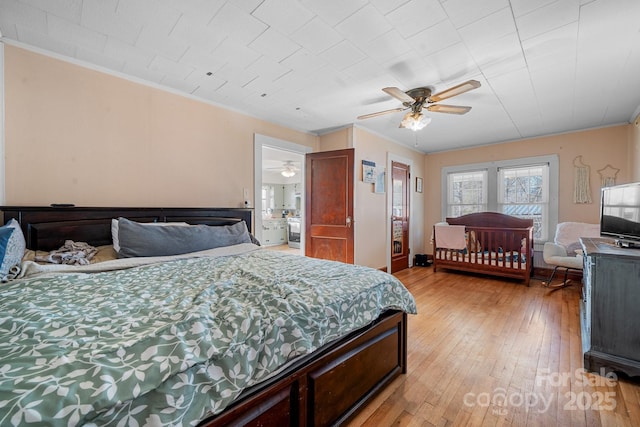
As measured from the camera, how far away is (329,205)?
13.0 feet

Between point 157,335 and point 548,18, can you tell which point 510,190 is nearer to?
point 548,18

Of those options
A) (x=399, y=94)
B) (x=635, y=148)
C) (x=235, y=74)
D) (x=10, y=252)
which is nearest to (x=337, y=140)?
(x=399, y=94)

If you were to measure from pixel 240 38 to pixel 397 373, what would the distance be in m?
2.69

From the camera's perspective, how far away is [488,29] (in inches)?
72.8

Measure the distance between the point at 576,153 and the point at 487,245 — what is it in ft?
6.55

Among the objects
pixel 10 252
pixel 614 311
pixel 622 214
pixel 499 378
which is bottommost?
pixel 499 378

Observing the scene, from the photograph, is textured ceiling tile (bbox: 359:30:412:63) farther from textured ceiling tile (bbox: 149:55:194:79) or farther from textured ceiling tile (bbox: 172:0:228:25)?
textured ceiling tile (bbox: 149:55:194:79)

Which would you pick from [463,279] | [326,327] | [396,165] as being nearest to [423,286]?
[463,279]

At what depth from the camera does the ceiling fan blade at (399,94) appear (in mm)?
2408

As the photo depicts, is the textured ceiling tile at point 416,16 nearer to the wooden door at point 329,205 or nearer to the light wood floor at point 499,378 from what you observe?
the wooden door at point 329,205

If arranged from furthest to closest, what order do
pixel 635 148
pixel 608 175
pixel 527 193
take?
1. pixel 527 193
2. pixel 608 175
3. pixel 635 148

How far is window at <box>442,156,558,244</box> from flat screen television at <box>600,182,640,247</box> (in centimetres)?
233

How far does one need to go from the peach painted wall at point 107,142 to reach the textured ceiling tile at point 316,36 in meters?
1.63

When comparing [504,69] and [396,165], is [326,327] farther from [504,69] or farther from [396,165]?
[396,165]
